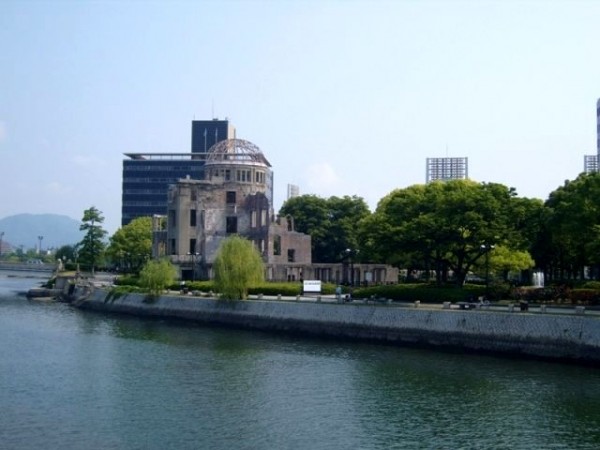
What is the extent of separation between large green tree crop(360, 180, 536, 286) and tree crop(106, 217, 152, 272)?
198 feet

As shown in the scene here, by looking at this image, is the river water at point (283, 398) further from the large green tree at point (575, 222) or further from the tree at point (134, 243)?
the tree at point (134, 243)

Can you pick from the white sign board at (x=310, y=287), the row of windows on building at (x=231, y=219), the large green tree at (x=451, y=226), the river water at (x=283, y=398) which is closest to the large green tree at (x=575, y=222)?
the large green tree at (x=451, y=226)

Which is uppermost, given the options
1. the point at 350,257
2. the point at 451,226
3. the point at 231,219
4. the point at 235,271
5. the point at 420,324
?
the point at 231,219

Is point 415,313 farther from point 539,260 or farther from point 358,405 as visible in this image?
point 539,260

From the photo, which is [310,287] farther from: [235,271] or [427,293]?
[427,293]

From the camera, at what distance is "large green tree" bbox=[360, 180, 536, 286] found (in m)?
68.0

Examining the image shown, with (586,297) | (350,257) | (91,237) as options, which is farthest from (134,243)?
(586,297)

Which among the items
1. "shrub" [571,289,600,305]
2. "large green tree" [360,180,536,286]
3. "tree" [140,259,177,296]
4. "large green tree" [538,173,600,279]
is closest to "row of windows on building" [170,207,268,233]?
"tree" [140,259,177,296]

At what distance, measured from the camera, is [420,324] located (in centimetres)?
5812

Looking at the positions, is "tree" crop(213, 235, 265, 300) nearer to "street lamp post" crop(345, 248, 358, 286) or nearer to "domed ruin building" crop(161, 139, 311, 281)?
"domed ruin building" crop(161, 139, 311, 281)

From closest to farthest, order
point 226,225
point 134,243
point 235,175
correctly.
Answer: point 226,225
point 235,175
point 134,243

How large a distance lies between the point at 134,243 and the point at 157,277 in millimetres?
44867

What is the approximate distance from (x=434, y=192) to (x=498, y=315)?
23.5 meters

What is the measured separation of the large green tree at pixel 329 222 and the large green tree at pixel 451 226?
34174mm
